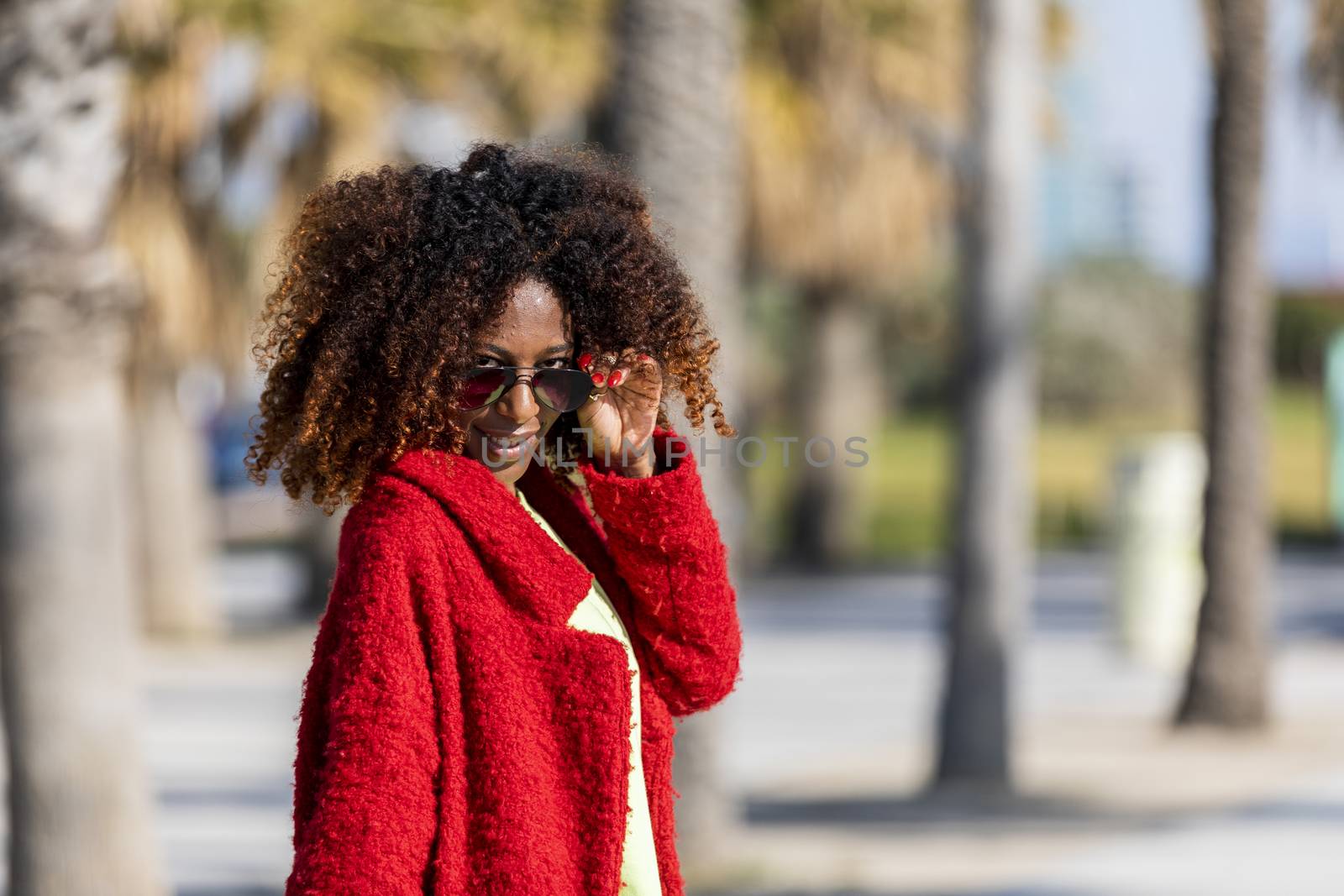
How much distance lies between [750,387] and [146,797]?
22.7m

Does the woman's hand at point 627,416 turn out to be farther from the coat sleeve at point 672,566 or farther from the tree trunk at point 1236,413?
the tree trunk at point 1236,413

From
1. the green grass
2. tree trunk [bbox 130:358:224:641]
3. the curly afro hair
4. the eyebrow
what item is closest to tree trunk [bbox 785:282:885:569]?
the green grass

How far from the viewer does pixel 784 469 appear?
1277 centimetres

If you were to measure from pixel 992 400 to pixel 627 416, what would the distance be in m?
5.75

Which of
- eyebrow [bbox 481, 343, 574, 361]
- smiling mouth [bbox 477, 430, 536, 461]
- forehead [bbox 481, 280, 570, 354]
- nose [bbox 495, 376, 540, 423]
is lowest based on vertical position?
smiling mouth [bbox 477, 430, 536, 461]

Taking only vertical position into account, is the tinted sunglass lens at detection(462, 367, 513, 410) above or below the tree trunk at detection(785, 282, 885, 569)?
above

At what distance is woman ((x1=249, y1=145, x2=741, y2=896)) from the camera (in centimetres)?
187

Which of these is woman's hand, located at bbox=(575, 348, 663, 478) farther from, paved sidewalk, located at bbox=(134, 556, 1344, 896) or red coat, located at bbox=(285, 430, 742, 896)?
paved sidewalk, located at bbox=(134, 556, 1344, 896)

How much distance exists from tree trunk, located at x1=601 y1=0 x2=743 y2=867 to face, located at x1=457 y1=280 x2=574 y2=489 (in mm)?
4095

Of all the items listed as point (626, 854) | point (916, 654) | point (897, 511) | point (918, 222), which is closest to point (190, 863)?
point (626, 854)

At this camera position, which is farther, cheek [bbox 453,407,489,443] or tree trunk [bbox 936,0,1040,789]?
tree trunk [bbox 936,0,1040,789]

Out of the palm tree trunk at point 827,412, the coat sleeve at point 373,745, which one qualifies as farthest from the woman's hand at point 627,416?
the palm tree trunk at point 827,412

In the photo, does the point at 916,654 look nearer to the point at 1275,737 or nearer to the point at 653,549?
the point at 1275,737

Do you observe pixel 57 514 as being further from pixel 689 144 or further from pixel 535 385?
pixel 535 385
